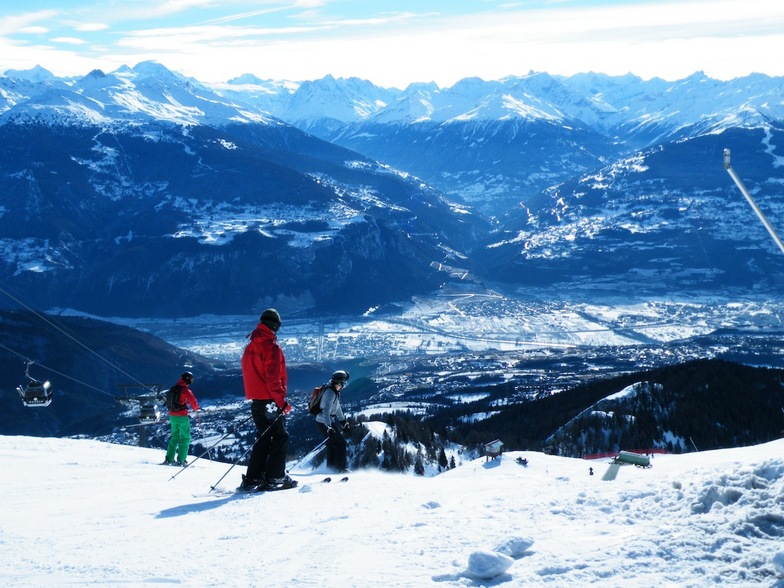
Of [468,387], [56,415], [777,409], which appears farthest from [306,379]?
[777,409]

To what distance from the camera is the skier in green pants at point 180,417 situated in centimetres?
2461

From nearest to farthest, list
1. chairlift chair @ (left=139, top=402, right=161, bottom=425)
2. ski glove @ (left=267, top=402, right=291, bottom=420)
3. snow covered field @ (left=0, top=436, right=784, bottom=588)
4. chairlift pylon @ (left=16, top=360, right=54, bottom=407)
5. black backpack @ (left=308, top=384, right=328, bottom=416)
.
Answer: snow covered field @ (left=0, top=436, right=784, bottom=588)
ski glove @ (left=267, top=402, right=291, bottom=420)
black backpack @ (left=308, top=384, right=328, bottom=416)
chairlift chair @ (left=139, top=402, right=161, bottom=425)
chairlift pylon @ (left=16, top=360, right=54, bottom=407)

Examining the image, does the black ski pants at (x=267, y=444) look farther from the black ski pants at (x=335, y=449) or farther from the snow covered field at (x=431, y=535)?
the black ski pants at (x=335, y=449)

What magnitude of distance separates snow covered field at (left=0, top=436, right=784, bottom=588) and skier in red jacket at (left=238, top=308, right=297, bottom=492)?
113cm

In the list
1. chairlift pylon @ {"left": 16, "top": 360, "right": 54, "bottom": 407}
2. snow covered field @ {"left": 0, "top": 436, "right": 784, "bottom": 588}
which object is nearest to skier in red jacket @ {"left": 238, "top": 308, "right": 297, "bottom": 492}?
snow covered field @ {"left": 0, "top": 436, "right": 784, "bottom": 588}

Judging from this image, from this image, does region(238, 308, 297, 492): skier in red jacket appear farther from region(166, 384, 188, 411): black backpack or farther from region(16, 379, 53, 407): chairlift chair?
region(16, 379, 53, 407): chairlift chair

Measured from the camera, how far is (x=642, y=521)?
1167cm

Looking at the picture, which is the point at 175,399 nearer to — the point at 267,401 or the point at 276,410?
the point at 276,410

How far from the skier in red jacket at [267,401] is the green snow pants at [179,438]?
7.58m

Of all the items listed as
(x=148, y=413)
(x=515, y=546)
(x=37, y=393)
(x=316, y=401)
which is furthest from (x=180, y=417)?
(x=515, y=546)

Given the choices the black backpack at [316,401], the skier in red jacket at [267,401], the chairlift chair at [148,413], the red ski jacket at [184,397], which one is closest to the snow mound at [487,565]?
the skier in red jacket at [267,401]

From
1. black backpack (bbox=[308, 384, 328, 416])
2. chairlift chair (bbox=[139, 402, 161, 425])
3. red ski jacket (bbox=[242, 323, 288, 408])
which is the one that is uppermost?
red ski jacket (bbox=[242, 323, 288, 408])

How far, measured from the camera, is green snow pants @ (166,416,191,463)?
25.0 meters

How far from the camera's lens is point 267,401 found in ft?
56.2
